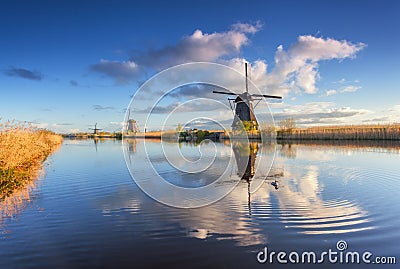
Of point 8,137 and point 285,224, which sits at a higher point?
point 8,137

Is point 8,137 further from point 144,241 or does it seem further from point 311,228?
point 311,228

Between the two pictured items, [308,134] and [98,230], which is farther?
[308,134]

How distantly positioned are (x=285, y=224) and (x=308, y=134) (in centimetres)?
4209

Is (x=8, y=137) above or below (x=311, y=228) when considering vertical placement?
above

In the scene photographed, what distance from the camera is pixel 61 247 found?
455cm

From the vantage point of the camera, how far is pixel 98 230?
5.36 metres

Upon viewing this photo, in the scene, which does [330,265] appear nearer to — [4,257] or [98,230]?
[98,230]

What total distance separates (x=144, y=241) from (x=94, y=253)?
80cm

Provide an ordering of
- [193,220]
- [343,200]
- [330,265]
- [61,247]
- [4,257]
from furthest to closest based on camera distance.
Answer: [343,200], [193,220], [61,247], [4,257], [330,265]

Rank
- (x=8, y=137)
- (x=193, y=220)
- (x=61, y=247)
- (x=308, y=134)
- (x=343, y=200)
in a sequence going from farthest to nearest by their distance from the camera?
1. (x=308, y=134)
2. (x=8, y=137)
3. (x=343, y=200)
4. (x=193, y=220)
5. (x=61, y=247)

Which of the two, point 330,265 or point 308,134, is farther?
point 308,134

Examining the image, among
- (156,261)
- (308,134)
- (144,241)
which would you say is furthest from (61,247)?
(308,134)

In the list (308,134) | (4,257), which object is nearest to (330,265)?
(4,257)

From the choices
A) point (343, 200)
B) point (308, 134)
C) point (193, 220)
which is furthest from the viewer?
point (308, 134)
